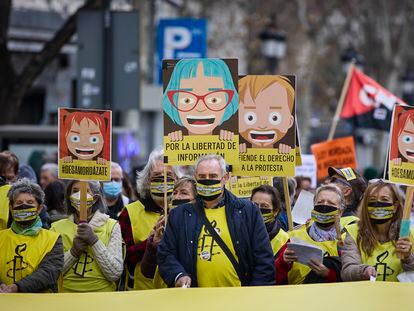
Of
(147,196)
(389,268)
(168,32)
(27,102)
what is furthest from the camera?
(27,102)

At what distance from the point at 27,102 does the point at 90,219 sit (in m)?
23.7

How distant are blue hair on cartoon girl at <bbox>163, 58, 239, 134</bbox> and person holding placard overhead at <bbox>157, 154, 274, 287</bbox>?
0.96 m

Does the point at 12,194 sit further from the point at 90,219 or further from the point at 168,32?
the point at 168,32

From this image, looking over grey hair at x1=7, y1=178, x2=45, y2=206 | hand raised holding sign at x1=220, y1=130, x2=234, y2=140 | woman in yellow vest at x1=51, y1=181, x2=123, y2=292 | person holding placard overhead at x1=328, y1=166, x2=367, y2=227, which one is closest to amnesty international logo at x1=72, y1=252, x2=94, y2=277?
woman in yellow vest at x1=51, y1=181, x2=123, y2=292

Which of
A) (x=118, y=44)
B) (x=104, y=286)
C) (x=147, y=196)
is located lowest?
(x=104, y=286)

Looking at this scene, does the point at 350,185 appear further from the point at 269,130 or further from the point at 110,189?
the point at 110,189

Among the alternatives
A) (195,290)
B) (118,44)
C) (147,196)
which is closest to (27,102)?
(118,44)

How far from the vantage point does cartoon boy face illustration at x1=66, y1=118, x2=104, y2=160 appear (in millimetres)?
8812

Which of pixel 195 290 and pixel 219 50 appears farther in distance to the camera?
pixel 219 50

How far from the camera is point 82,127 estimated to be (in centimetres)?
888

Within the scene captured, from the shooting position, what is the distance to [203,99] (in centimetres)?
888

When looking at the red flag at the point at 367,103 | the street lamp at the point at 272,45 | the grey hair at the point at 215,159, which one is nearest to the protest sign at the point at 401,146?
the grey hair at the point at 215,159

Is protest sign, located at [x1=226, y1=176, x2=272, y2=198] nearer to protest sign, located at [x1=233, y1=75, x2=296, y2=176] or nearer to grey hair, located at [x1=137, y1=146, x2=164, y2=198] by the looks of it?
protest sign, located at [x1=233, y1=75, x2=296, y2=176]

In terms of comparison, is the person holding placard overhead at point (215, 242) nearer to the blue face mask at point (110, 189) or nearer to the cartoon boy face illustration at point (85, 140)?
the cartoon boy face illustration at point (85, 140)
